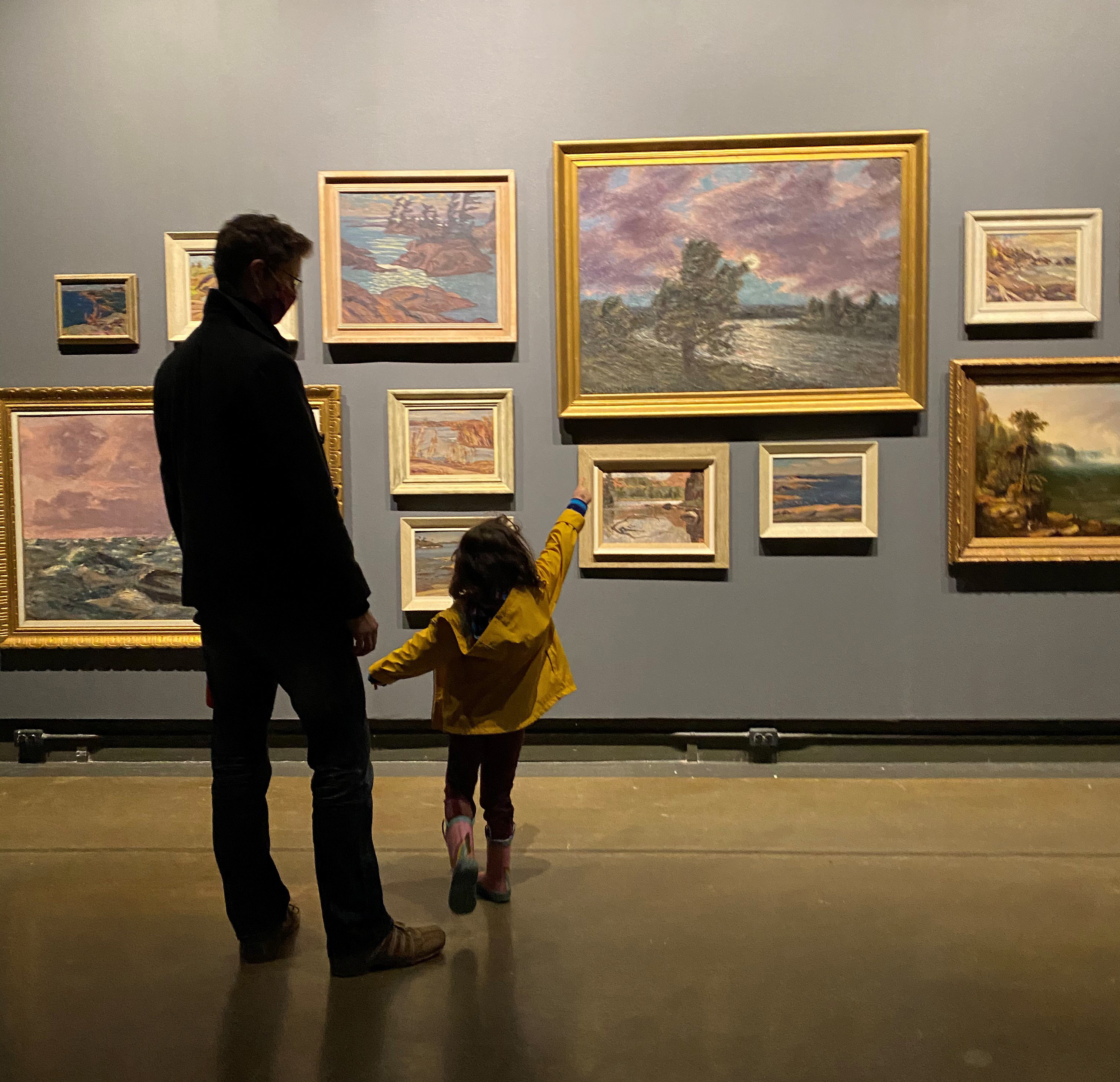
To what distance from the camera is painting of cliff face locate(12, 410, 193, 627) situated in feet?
13.2

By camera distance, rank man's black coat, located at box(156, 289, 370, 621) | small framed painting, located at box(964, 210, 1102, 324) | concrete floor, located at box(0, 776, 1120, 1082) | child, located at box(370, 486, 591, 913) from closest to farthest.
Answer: concrete floor, located at box(0, 776, 1120, 1082), man's black coat, located at box(156, 289, 370, 621), child, located at box(370, 486, 591, 913), small framed painting, located at box(964, 210, 1102, 324)

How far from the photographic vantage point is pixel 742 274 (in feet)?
12.5

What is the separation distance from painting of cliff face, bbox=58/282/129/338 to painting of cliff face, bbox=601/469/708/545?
209 cm

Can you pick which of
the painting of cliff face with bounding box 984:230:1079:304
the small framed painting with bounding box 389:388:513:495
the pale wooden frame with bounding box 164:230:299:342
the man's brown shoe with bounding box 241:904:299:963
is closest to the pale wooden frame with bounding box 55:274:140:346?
the pale wooden frame with bounding box 164:230:299:342

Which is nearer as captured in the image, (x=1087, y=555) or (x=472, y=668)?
(x=472, y=668)

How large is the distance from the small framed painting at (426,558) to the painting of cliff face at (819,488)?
1.22 m

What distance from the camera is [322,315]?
391 centimetres

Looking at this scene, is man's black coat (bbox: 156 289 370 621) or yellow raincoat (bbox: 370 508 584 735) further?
yellow raincoat (bbox: 370 508 584 735)

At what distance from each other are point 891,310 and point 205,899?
3183 mm

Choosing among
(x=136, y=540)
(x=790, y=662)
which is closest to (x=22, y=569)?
(x=136, y=540)

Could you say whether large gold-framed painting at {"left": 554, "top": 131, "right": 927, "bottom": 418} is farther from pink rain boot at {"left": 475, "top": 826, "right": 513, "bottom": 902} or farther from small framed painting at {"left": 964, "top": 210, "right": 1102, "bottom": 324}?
pink rain boot at {"left": 475, "top": 826, "right": 513, "bottom": 902}

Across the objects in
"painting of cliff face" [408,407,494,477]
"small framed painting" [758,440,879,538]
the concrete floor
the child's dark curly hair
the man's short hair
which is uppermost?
the man's short hair

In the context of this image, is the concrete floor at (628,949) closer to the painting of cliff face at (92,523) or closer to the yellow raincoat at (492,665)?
the yellow raincoat at (492,665)

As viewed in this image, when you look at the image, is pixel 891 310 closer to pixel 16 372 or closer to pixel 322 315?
pixel 322 315
